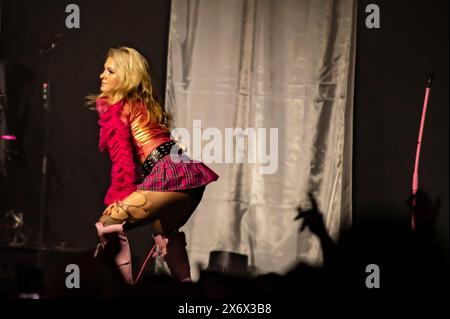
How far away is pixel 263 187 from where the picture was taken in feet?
10.2

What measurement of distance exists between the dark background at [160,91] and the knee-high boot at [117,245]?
0.27ft

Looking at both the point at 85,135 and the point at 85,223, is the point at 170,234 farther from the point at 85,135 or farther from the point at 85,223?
the point at 85,135

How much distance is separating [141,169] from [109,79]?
494 mm

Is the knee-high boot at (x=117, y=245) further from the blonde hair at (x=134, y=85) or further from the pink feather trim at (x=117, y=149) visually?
the blonde hair at (x=134, y=85)

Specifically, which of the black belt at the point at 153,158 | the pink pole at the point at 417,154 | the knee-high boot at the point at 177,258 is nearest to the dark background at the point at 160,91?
the pink pole at the point at 417,154

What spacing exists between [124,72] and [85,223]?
80 centimetres

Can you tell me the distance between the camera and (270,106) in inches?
122

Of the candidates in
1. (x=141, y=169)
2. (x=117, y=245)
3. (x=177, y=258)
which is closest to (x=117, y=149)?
(x=141, y=169)

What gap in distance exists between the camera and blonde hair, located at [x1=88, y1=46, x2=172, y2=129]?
3.02 m

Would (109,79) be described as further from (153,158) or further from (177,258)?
(177,258)

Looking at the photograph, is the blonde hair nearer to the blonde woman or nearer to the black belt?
the blonde woman

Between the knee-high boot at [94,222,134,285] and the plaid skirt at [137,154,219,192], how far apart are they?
0.82ft

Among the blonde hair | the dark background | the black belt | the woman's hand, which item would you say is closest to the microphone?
the dark background
